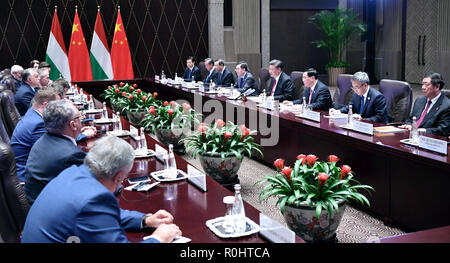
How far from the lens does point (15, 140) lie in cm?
304

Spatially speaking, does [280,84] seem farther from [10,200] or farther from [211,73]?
[10,200]

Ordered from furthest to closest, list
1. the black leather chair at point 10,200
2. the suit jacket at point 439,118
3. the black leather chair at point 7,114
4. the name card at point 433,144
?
the black leather chair at point 7,114 < the suit jacket at point 439,118 < the name card at point 433,144 < the black leather chair at point 10,200

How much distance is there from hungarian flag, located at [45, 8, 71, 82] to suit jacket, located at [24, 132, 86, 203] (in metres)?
7.28

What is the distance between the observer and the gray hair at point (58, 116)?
7.78 ft

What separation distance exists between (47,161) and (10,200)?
0.29 meters

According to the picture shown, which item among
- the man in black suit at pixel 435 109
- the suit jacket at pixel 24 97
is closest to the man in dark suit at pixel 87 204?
the man in black suit at pixel 435 109

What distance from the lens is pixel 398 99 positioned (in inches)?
180

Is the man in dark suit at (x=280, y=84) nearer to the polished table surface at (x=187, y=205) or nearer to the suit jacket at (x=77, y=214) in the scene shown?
the polished table surface at (x=187, y=205)

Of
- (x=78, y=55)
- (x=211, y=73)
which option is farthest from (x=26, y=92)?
(x=78, y=55)

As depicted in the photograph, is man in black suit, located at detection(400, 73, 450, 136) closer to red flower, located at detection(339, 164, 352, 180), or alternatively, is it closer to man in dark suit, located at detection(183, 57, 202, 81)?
red flower, located at detection(339, 164, 352, 180)

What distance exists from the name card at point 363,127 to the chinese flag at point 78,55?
7.01m

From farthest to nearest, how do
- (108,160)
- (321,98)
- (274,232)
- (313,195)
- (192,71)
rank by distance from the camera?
(192,71) < (321,98) < (313,195) < (274,232) < (108,160)

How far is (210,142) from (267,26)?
25.0 feet
